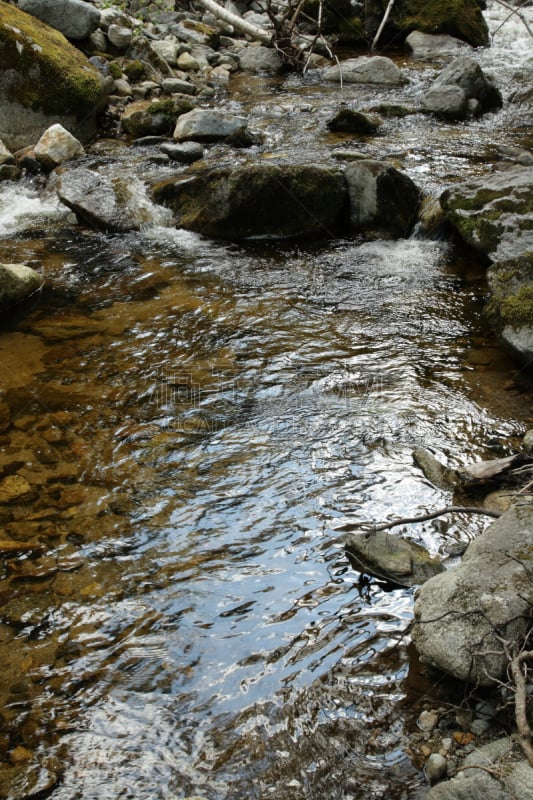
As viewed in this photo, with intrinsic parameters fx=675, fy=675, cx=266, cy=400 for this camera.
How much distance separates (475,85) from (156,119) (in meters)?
4.93

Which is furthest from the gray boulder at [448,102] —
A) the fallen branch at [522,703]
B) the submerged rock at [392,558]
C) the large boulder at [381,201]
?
the fallen branch at [522,703]

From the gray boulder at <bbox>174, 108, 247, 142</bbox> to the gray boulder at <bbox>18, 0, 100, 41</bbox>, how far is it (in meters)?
3.70

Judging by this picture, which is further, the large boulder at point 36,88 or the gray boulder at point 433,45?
the gray boulder at point 433,45

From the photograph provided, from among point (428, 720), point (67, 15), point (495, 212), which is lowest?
point (428, 720)

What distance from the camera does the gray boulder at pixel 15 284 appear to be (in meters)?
5.66

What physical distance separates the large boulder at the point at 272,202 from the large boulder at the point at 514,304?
2230mm

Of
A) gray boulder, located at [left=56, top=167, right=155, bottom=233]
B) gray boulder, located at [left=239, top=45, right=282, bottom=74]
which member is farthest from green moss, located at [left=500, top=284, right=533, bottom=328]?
gray boulder, located at [left=239, top=45, right=282, bottom=74]

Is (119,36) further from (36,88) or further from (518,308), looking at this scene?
(518,308)

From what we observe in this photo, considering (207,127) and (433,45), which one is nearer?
(207,127)

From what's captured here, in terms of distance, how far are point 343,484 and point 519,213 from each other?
364 cm

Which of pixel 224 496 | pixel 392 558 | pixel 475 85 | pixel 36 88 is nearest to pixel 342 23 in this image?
pixel 475 85

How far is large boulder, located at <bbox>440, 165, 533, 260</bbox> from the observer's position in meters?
5.90

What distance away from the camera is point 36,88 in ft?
31.6

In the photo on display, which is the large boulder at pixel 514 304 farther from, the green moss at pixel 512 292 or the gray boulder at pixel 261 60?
the gray boulder at pixel 261 60
